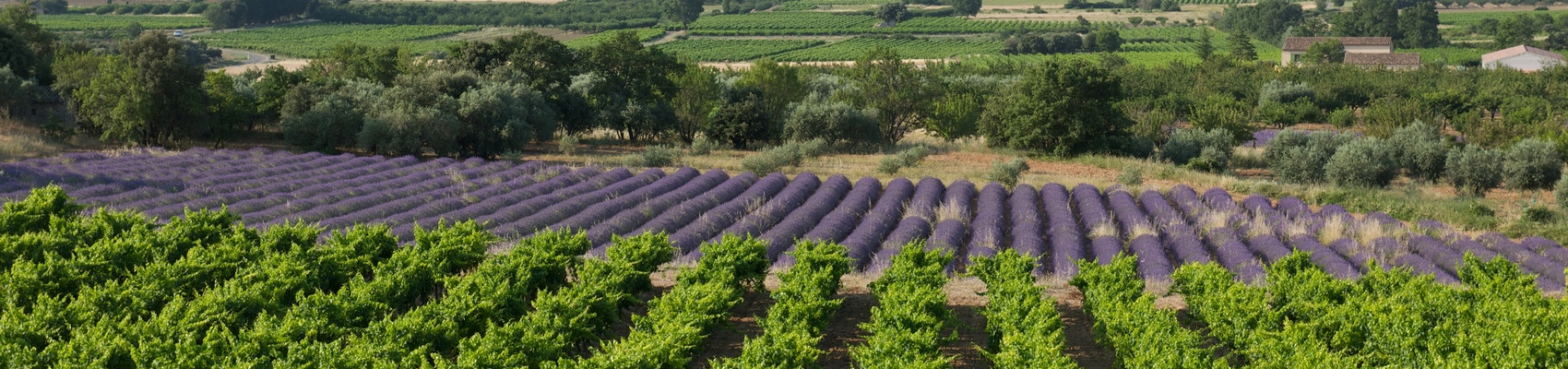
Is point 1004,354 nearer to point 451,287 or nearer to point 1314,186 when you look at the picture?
point 451,287

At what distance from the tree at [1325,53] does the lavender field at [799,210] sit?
65.2 metres

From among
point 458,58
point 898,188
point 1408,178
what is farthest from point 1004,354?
point 458,58

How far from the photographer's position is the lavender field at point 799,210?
1897 cm

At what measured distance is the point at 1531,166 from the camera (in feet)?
98.8

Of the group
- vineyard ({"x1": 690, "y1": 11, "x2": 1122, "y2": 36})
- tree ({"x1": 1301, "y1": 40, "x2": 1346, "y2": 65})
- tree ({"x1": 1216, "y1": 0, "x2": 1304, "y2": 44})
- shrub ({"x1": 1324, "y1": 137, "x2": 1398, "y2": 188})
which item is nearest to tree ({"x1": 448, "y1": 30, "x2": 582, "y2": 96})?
shrub ({"x1": 1324, "y1": 137, "x2": 1398, "y2": 188})

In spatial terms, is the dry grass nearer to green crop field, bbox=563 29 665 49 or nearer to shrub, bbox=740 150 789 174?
shrub, bbox=740 150 789 174

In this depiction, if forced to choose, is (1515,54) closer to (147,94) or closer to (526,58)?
(526,58)

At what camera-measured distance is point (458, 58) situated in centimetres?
4109

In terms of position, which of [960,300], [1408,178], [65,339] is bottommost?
[1408,178]

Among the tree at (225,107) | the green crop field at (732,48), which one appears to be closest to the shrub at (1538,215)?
the tree at (225,107)

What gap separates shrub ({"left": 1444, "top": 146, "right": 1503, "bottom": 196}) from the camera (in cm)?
3025

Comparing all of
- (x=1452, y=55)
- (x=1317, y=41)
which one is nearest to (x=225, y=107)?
(x=1317, y=41)

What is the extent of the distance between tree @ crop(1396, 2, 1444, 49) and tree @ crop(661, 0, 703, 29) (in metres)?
69.4

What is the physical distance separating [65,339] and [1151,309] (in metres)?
11.7
